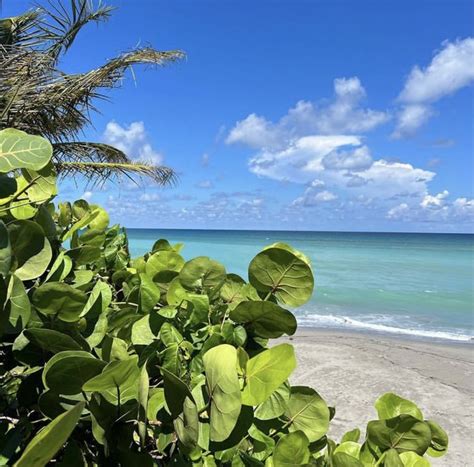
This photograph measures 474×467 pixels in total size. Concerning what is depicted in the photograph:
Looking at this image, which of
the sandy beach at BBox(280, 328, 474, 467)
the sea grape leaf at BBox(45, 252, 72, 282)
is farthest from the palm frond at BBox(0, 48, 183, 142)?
the sea grape leaf at BBox(45, 252, 72, 282)

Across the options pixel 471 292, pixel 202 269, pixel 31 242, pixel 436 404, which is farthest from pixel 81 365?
pixel 471 292

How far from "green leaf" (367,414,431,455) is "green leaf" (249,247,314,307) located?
259 mm

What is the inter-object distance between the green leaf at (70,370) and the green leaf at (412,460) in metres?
0.52

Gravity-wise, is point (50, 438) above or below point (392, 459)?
above

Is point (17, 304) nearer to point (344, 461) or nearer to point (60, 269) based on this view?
point (60, 269)

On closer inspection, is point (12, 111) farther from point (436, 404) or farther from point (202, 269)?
point (436, 404)

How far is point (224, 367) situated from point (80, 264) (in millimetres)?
388

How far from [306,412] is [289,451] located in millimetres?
97

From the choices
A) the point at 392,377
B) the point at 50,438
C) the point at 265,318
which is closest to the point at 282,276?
the point at 265,318

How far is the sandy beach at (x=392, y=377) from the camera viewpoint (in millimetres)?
6637

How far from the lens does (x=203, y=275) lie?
2.56ft

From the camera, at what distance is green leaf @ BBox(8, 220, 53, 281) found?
58 cm

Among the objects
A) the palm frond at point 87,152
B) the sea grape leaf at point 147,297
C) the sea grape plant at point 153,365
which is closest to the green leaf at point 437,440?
the sea grape plant at point 153,365

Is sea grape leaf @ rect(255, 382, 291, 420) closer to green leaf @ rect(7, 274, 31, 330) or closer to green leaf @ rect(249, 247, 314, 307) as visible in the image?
green leaf @ rect(249, 247, 314, 307)
